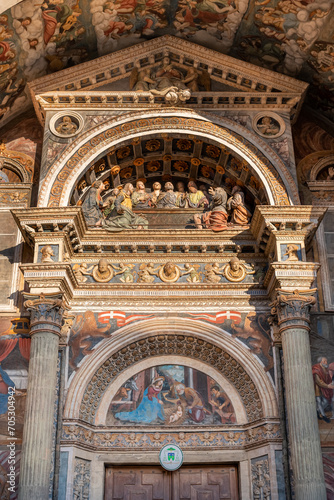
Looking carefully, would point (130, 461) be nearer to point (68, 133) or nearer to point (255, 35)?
point (68, 133)

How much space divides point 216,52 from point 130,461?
9676mm

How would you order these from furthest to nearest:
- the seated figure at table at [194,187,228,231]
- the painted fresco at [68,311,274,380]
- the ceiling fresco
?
1. the seated figure at table at [194,187,228,231]
2. the ceiling fresco
3. the painted fresco at [68,311,274,380]

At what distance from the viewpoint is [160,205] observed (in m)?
17.3

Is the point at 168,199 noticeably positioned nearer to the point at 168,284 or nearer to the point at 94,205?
the point at 94,205

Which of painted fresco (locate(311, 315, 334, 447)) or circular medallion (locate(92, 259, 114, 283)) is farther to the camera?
circular medallion (locate(92, 259, 114, 283))

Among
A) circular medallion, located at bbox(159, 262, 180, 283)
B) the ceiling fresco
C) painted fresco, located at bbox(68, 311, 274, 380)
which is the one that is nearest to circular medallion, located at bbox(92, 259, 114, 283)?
painted fresco, located at bbox(68, 311, 274, 380)

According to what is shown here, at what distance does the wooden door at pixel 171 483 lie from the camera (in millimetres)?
14531

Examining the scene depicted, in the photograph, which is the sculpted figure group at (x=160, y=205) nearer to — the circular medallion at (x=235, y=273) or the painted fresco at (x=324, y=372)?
the circular medallion at (x=235, y=273)

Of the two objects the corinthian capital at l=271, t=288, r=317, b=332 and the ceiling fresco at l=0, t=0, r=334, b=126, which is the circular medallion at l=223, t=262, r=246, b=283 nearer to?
the corinthian capital at l=271, t=288, r=317, b=332

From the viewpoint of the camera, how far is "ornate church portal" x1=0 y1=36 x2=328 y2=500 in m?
14.2

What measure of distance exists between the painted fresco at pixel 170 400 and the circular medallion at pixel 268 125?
18.9ft

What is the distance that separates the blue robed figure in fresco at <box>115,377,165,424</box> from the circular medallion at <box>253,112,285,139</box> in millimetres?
6400

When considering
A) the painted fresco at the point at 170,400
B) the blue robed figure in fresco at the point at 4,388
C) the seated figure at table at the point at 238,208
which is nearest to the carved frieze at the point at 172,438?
the painted fresco at the point at 170,400

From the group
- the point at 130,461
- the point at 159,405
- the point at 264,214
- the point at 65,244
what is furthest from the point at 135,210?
the point at 130,461
